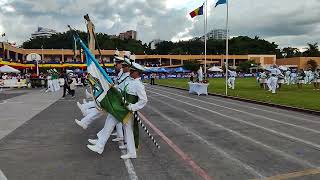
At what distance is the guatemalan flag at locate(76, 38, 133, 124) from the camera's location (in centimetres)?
816

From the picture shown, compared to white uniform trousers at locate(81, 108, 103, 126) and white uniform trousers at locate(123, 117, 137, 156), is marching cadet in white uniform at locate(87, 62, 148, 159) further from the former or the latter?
white uniform trousers at locate(81, 108, 103, 126)

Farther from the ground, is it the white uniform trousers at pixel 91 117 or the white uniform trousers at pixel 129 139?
the white uniform trousers at pixel 91 117

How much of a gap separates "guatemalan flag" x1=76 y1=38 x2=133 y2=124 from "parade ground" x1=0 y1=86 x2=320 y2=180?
0.86 meters

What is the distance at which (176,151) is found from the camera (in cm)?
880

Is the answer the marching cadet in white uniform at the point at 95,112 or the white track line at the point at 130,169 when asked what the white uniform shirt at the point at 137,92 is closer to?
the marching cadet in white uniform at the point at 95,112

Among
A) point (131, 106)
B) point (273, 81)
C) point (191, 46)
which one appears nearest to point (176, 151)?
point (131, 106)

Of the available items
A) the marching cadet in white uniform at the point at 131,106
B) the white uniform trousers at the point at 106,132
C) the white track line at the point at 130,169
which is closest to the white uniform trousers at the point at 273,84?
the marching cadet in white uniform at the point at 131,106

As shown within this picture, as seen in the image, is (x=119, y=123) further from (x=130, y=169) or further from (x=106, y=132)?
(x=130, y=169)

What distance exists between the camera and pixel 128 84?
8312 millimetres

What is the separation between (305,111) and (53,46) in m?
127

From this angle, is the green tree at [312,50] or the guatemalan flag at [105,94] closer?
the guatemalan flag at [105,94]

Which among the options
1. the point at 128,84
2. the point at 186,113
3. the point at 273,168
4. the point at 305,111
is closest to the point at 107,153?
the point at 128,84

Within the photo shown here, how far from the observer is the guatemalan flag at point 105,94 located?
26.8ft

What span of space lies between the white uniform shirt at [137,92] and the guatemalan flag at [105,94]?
0.64 ft
